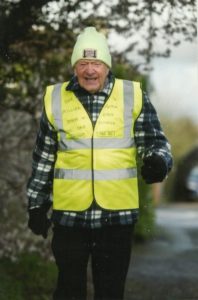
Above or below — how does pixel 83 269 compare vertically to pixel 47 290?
above

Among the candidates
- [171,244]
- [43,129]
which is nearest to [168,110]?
[171,244]

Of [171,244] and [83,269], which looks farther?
[171,244]

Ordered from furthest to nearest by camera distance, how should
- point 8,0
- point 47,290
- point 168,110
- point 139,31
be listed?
point 168,110, point 47,290, point 139,31, point 8,0

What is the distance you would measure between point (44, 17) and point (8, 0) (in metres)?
0.30

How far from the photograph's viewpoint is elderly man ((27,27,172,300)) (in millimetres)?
3490

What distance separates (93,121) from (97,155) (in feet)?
0.57

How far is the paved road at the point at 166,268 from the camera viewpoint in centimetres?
586

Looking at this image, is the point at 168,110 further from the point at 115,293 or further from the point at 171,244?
the point at 115,293

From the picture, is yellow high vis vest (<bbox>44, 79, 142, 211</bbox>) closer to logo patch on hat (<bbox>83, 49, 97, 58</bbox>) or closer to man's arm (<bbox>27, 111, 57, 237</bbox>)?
man's arm (<bbox>27, 111, 57, 237</bbox>)

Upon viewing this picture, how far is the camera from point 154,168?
136 inches

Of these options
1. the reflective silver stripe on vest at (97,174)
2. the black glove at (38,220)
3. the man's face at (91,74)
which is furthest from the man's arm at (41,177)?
the man's face at (91,74)

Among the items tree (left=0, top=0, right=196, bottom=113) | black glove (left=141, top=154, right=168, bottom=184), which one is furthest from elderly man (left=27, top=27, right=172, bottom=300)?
tree (left=0, top=0, right=196, bottom=113)

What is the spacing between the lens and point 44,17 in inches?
197

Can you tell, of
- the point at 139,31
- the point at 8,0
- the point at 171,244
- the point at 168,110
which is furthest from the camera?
the point at 168,110
